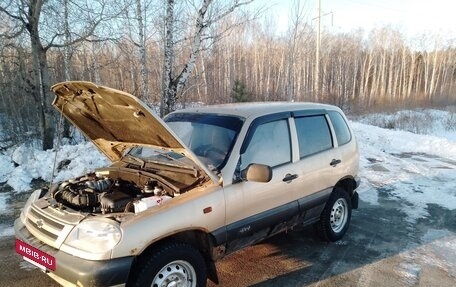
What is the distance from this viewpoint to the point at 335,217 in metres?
5.00

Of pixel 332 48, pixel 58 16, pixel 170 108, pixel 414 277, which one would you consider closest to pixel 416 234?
pixel 414 277

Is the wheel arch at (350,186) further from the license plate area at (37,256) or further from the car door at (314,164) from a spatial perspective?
the license plate area at (37,256)

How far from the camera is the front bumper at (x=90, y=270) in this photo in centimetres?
263

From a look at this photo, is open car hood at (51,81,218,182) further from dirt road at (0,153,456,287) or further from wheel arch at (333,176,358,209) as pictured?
wheel arch at (333,176,358,209)

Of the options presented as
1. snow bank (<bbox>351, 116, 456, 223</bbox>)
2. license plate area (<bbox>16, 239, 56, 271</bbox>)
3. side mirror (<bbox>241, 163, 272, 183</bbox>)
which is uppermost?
side mirror (<bbox>241, 163, 272, 183</bbox>)

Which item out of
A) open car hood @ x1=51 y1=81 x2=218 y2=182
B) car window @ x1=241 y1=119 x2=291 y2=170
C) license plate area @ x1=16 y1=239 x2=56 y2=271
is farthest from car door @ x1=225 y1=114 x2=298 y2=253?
license plate area @ x1=16 y1=239 x2=56 y2=271

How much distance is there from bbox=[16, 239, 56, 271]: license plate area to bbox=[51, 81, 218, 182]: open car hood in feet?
4.35

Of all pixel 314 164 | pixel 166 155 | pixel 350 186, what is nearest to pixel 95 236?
pixel 166 155

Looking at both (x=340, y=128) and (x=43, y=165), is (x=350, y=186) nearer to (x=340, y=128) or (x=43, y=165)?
(x=340, y=128)

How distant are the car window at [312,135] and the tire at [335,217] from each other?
717 mm

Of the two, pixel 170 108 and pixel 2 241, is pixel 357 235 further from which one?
pixel 170 108

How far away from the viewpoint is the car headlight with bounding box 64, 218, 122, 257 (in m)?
2.70

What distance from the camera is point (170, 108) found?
432 inches

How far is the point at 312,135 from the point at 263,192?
1.22m
